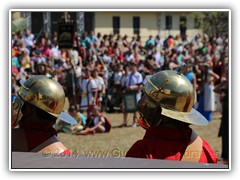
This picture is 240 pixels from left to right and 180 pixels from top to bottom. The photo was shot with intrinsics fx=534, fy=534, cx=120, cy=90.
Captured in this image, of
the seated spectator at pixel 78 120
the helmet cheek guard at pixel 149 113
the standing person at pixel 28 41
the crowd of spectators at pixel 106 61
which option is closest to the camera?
the helmet cheek guard at pixel 149 113

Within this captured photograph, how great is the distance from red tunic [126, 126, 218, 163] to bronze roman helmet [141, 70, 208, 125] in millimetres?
127

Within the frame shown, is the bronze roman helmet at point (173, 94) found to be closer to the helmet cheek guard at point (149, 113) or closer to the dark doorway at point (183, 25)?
the helmet cheek guard at point (149, 113)

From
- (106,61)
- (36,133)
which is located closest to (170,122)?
(36,133)

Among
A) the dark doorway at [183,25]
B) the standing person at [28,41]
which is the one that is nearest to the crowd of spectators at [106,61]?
the standing person at [28,41]

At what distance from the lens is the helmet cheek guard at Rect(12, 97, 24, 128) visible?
3.98m

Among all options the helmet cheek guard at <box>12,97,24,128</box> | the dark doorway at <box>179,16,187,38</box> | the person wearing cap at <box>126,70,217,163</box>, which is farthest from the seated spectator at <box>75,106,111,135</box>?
the dark doorway at <box>179,16,187,38</box>

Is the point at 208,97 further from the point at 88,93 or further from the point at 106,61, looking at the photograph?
the point at 106,61

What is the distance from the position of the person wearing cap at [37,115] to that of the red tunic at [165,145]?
63cm

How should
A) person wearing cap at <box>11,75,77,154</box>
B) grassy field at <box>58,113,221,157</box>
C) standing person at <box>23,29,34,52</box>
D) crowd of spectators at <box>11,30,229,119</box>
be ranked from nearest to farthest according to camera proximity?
person wearing cap at <box>11,75,77,154</box> → grassy field at <box>58,113,221,157</box> → crowd of spectators at <box>11,30,229,119</box> → standing person at <box>23,29,34,52</box>

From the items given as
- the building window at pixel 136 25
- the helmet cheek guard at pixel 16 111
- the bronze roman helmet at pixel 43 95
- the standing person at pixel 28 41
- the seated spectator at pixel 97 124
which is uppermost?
the building window at pixel 136 25

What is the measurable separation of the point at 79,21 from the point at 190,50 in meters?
4.29

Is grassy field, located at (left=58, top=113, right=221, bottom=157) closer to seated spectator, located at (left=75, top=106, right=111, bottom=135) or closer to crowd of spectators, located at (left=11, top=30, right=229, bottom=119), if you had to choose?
seated spectator, located at (left=75, top=106, right=111, bottom=135)

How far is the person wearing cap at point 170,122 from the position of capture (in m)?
3.60

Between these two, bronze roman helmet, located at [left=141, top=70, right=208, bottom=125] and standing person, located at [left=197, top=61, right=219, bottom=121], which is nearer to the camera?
bronze roman helmet, located at [left=141, top=70, right=208, bottom=125]
